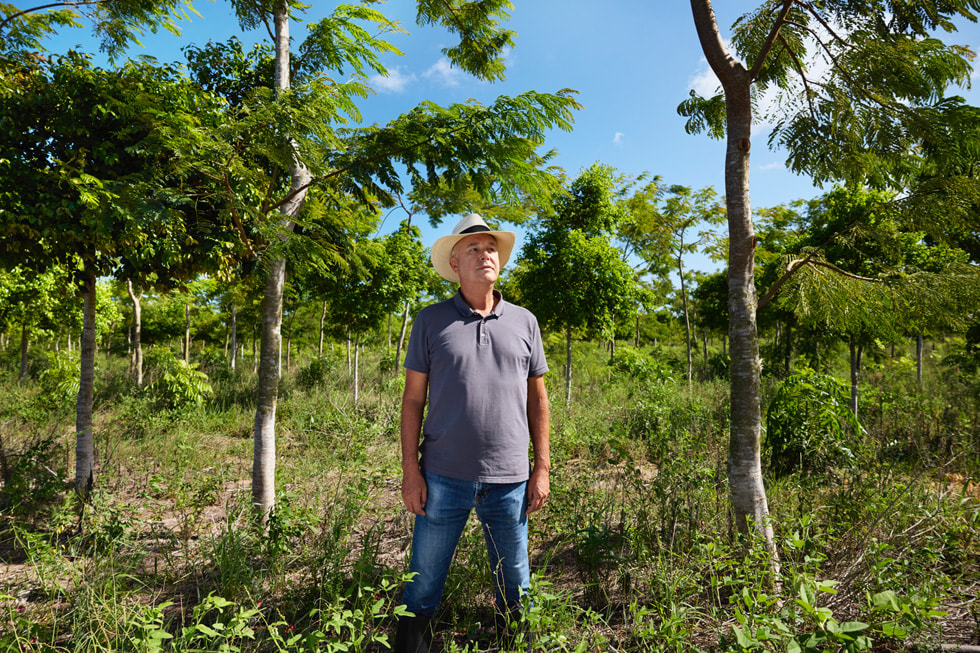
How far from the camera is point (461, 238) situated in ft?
8.07

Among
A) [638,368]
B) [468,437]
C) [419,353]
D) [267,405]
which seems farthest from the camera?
[638,368]

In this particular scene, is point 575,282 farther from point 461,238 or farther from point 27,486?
point 27,486

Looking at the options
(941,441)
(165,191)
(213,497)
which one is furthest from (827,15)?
(213,497)

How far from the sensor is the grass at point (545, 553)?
6.49 ft

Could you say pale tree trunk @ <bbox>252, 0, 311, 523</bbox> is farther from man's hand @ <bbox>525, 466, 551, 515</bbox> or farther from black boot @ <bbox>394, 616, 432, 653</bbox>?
man's hand @ <bbox>525, 466, 551, 515</bbox>

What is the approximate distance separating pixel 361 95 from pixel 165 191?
1988 millimetres

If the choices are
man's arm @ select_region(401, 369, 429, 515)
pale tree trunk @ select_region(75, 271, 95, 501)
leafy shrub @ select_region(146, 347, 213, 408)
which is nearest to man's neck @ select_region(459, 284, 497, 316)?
man's arm @ select_region(401, 369, 429, 515)

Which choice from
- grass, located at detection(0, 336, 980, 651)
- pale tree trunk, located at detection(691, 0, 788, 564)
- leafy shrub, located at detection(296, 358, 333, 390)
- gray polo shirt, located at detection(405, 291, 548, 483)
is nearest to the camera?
grass, located at detection(0, 336, 980, 651)

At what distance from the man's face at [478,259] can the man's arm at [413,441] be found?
0.58 m

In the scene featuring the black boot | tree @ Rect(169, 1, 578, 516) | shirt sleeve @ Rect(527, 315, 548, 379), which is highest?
tree @ Rect(169, 1, 578, 516)

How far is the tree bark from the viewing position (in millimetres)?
2797

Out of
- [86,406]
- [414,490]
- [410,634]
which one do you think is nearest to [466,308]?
[414,490]

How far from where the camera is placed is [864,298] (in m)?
2.85

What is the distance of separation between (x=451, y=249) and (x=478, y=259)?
32 cm
